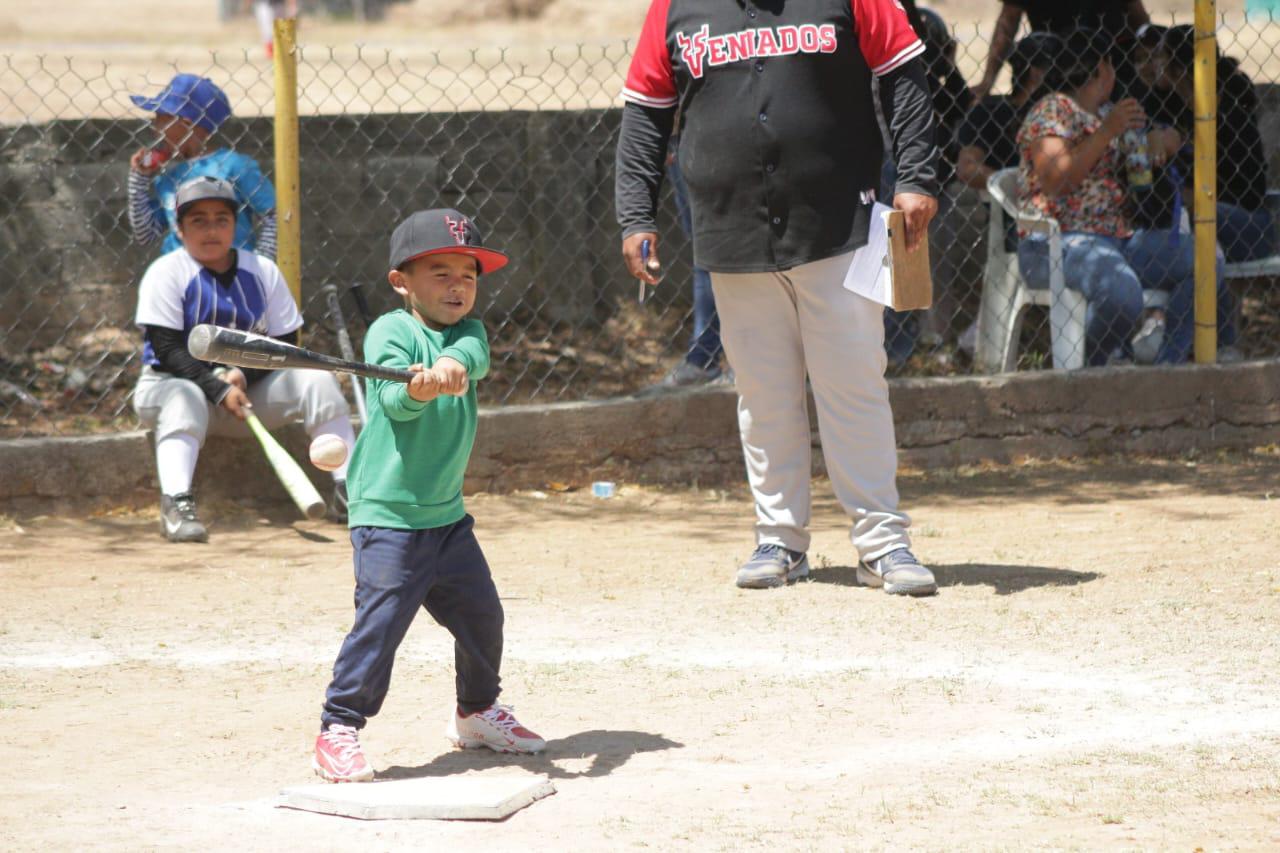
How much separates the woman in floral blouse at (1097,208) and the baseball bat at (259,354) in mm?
4473

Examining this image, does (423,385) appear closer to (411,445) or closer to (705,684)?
(411,445)

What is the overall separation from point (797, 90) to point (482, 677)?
213cm

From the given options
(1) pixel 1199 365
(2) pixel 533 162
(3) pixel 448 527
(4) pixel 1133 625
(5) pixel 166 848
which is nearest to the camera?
(5) pixel 166 848

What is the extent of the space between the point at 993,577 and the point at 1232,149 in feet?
11.4

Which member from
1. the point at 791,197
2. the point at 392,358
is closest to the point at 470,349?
the point at 392,358

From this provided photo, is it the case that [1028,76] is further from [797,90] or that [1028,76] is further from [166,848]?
[166,848]

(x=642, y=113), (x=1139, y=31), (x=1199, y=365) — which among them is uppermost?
(x=1139, y=31)

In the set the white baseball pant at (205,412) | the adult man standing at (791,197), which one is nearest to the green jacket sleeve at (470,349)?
the adult man standing at (791,197)

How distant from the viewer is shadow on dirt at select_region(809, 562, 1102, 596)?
5375 millimetres

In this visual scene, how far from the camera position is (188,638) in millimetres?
4980

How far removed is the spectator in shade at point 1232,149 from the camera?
788cm

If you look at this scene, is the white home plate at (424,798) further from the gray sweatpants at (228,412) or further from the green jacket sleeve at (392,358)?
the gray sweatpants at (228,412)

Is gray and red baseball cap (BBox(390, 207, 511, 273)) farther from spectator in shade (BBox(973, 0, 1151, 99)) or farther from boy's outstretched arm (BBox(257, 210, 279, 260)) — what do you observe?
spectator in shade (BBox(973, 0, 1151, 99))

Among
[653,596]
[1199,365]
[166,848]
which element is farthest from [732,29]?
[1199,365]
